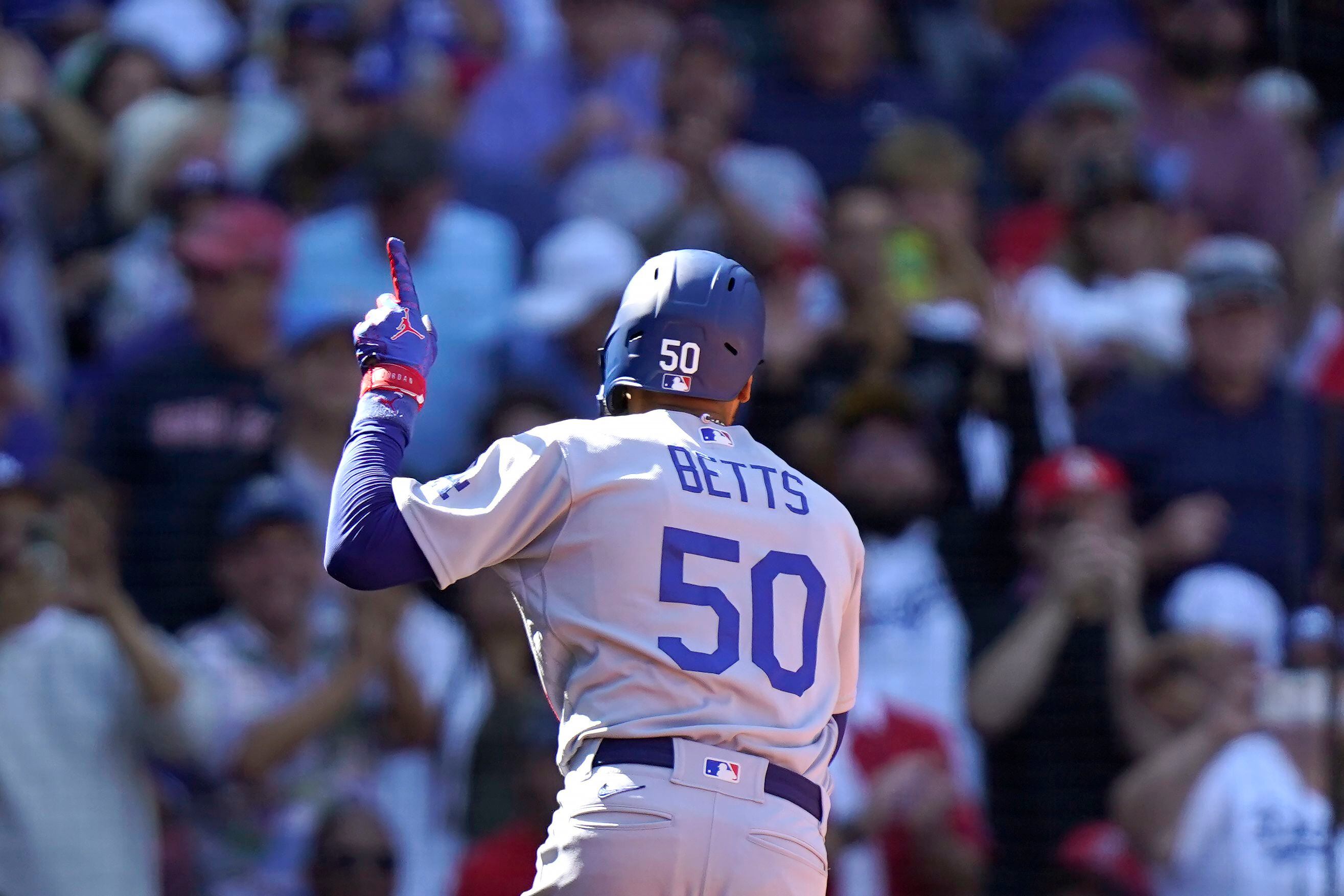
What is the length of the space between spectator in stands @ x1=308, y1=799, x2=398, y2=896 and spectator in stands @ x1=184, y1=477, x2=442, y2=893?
7 centimetres

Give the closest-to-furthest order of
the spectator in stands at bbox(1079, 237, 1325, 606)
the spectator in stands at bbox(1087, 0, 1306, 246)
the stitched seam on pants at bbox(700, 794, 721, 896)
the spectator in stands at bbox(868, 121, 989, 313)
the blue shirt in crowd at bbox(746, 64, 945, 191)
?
the stitched seam on pants at bbox(700, 794, 721, 896) < the spectator in stands at bbox(1079, 237, 1325, 606) < the spectator in stands at bbox(868, 121, 989, 313) < the spectator in stands at bbox(1087, 0, 1306, 246) < the blue shirt in crowd at bbox(746, 64, 945, 191)

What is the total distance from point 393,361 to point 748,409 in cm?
315

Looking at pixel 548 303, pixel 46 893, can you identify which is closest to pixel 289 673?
pixel 46 893

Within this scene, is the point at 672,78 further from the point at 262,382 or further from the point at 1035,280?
the point at 262,382

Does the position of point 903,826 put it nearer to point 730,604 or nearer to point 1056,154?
point 730,604

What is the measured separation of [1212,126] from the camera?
23.9 ft

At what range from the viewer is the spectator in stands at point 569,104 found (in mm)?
6969

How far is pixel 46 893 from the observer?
5059mm

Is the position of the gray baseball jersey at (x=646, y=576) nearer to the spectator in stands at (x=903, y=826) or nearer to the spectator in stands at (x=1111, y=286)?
the spectator in stands at (x=903, y=826)

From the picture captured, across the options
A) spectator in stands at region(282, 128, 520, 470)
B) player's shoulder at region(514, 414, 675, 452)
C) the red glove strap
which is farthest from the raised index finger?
spectator in stands at region(282, 128, 520, 470)

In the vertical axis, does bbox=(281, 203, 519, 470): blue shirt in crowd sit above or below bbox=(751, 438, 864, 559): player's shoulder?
above

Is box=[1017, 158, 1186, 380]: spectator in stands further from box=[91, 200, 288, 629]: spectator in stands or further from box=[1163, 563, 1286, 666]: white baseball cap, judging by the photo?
box=[91, 200, 288, 629]: spectator in stands

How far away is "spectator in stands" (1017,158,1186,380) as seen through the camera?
6449 mm

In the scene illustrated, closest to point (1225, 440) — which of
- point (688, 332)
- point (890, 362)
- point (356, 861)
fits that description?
point (890, 362)
